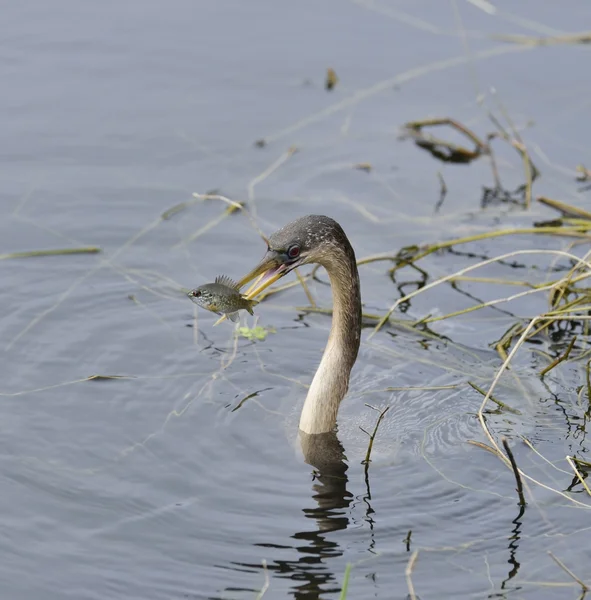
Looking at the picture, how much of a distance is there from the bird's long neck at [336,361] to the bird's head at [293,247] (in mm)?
333

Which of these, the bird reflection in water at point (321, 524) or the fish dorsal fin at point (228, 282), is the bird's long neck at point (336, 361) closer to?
the bird reflection in water at point (321, 524)

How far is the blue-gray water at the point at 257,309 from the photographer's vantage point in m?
6.16

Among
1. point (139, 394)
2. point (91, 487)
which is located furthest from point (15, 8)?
point (91, 487)

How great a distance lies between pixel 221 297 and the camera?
6.44m

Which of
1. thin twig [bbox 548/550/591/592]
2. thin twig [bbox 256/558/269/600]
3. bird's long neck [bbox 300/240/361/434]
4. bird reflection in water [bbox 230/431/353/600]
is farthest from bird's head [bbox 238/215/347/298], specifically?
thin twig [bbox 548/550/591/592]

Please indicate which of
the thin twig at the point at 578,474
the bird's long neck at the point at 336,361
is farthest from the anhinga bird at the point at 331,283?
the thin twig at the point at 578,474

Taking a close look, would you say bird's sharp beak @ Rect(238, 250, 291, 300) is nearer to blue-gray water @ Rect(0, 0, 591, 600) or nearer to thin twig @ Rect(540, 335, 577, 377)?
blue-gray water @ Rect(0, 0, 591, 600)

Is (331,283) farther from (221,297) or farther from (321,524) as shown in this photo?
(321,524)

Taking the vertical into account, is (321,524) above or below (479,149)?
below

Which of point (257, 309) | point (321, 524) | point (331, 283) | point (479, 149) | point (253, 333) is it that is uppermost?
point (479, 149)

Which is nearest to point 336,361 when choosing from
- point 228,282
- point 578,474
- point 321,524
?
point 228,282

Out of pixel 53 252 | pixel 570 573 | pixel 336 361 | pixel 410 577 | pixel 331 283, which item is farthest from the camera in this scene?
pixel 53 252

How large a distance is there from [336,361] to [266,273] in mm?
829

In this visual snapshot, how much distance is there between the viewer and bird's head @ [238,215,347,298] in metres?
6.46
